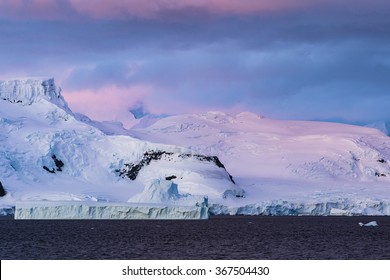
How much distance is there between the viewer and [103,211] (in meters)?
107

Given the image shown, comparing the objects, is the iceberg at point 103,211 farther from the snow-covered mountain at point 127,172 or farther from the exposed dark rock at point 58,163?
the exposed dark rock at point 58,163

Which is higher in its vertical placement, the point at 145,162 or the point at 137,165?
the point at 145,162

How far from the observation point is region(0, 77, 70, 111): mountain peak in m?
190

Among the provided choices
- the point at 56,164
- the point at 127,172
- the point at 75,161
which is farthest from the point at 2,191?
the point at 127,172

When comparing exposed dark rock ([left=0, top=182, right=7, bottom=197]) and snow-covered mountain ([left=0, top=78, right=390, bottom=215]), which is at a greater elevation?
snow-covered mountain ([left=0, top=78, right=390, bottom=215])

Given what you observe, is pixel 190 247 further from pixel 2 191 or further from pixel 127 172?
pixel 127 172

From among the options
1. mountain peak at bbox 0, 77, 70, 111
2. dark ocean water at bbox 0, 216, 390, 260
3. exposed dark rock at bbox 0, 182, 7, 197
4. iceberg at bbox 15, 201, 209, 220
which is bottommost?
dark ocean water at bbox 0, 216, 390, 260

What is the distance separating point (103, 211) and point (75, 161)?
204 feet

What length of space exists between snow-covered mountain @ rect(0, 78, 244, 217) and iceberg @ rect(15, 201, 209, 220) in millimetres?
33355

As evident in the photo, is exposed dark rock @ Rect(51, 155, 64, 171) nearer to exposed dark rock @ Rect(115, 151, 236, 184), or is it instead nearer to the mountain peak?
exposed dark rock @ Rect(115, 151, 236, 184)

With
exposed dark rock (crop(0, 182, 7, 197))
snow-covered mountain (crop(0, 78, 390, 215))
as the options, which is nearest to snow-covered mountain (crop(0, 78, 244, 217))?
snow-covered mountain (crop(0, 78, 390, 215))

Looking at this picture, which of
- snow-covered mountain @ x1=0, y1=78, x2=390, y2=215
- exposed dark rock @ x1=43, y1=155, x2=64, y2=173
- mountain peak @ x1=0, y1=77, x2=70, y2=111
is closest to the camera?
snow-covered mountain @ x1=0, y1=78, x2=390, y2=215

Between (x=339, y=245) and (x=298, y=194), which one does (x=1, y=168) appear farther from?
(x=339, y=245)

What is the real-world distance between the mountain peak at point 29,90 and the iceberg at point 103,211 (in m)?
87.0
